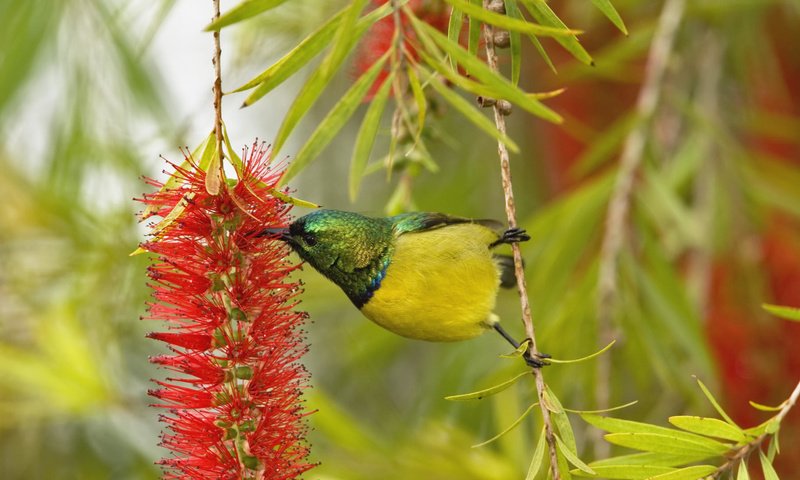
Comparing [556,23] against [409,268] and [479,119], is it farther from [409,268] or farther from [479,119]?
[409,268]

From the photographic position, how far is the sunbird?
1393mm

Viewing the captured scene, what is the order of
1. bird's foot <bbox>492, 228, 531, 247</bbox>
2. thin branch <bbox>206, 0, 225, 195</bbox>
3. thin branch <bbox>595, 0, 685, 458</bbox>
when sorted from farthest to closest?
thin branch <bbox>595, 0, 685, 458</bbox>, bird's foot <bbox>492, 228, 531, 247</bbox>, thin branch <bbox>206, 0, 225, 195</bbox>

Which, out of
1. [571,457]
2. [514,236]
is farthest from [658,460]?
[514,236]

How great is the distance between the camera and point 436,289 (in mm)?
1416

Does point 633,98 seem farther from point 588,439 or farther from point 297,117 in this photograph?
point 297,117

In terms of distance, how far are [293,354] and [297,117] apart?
0.99ft

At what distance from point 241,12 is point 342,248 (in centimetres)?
65

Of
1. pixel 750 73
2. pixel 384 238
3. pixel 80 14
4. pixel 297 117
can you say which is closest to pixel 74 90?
pixel 80 14

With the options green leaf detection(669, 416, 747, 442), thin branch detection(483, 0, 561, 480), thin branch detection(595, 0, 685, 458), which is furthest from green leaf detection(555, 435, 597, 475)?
thin branch detection(595, 0, 685, 458)

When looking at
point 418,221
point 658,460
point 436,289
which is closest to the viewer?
point 658,460

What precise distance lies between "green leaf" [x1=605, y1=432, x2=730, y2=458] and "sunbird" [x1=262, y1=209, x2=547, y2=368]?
43 cm

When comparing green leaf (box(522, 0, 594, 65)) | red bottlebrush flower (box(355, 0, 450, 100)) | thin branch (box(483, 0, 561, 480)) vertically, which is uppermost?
red bottlebrush flower (box(355, 0, 450, 100))

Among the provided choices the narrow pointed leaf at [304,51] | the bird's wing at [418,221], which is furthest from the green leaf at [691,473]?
the bird's wing at [418,221]

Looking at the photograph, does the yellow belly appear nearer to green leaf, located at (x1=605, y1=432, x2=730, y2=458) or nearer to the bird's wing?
the bird's wing
